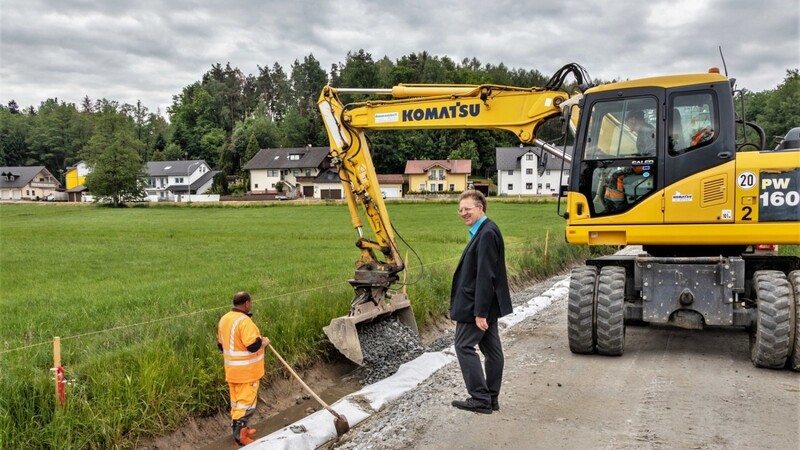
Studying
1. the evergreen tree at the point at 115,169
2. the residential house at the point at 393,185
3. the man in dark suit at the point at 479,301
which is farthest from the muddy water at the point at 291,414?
the residential house at the point at 393,185

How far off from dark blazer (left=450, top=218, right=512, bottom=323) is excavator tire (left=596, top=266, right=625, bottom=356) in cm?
266

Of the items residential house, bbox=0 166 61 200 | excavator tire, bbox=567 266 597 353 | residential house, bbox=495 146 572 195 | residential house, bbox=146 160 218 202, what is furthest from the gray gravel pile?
residential house, bbox=0 166 61 200

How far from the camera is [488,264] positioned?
4953 mm

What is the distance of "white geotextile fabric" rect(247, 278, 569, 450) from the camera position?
16.7 ft

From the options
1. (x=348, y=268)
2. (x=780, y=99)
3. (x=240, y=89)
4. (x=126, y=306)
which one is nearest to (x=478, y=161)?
(x=780, y=99)

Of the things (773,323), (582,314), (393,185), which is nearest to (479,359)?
(582,314)

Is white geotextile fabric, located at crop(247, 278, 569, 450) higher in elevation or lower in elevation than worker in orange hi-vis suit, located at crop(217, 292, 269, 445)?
lower

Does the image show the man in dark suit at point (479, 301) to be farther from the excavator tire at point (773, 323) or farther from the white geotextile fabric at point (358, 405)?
the excavator tire at point (773, 323)

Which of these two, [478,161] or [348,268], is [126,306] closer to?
[348,268]

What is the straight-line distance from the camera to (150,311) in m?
9.46

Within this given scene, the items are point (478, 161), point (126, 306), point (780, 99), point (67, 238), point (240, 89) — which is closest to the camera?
point (126, 306)

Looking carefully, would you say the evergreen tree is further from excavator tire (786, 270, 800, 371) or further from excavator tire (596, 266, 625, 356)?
excavator tire (786, 270, 800, 371)

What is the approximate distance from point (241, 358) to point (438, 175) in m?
70.3

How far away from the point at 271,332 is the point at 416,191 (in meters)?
68.5
